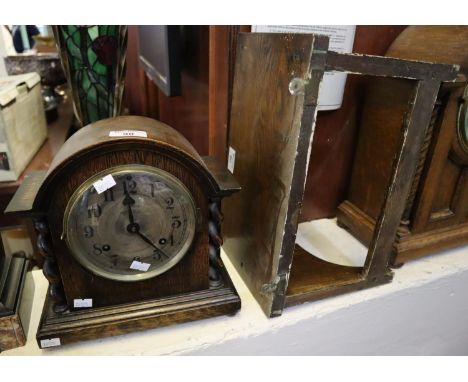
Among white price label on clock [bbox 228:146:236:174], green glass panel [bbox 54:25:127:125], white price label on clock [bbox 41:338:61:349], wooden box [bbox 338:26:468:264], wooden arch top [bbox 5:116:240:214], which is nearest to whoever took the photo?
wooden arch top [bbox 5:116:240:214]

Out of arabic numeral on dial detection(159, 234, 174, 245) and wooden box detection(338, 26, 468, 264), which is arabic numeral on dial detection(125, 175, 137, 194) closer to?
arabic numeral on dial detection(159, 234, 174, 245)

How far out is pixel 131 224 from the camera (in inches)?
29.0

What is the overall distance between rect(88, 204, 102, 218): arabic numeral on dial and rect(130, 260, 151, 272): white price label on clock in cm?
13

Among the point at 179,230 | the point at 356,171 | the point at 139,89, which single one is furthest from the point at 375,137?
the point at 139,89

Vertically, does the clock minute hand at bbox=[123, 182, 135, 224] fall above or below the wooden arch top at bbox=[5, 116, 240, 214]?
below

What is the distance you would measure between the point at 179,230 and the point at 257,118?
321mm

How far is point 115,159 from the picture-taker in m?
0.68

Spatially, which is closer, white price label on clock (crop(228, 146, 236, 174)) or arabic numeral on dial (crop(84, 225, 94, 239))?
arabic numeral on dial (crop(84, 225, 94, 239))

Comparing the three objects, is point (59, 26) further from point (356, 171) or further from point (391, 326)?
point (391, 326)

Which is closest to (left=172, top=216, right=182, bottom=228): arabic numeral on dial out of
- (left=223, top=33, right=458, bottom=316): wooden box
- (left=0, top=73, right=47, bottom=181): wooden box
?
(left=223, top=33, right=458, bottom=316): wooden box

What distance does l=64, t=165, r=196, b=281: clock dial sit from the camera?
2.29 feet

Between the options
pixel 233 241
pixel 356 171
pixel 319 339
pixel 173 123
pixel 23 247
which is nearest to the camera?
pixel 319 339

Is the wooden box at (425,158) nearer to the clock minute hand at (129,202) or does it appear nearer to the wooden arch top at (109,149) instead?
the wooden arch top at (109,149)

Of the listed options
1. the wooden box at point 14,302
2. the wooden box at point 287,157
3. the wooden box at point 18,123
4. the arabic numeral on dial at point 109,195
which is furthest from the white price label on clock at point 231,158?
the wooden box at point 18,123
